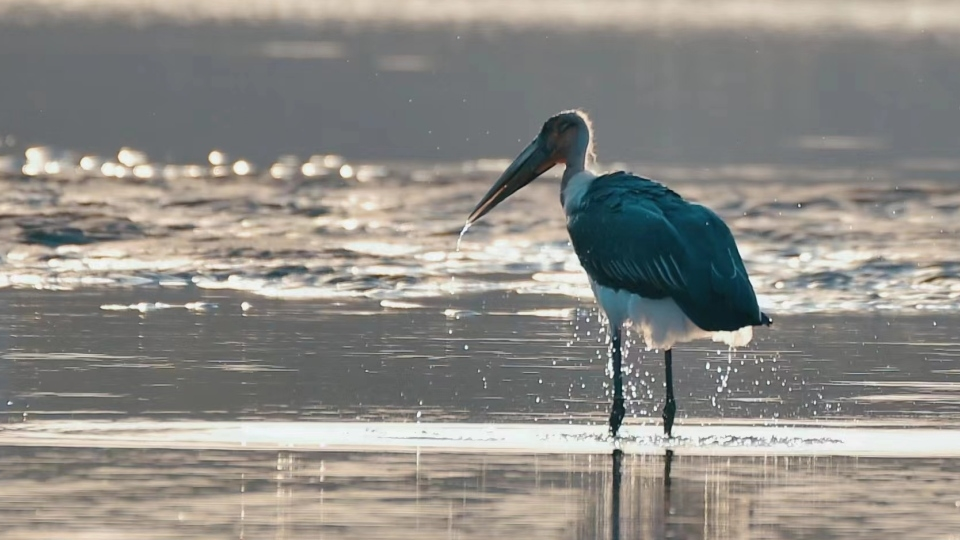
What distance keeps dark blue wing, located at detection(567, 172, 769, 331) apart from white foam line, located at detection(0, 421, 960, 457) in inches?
22.0

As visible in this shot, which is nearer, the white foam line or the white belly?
the white foam line

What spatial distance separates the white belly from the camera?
11.0m

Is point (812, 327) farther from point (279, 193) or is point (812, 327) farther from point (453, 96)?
point (453, 96)

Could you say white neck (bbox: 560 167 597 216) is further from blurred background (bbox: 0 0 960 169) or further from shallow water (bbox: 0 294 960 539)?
blurred background (bbox: 0 0 960 169)

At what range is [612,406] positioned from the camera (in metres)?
10.9

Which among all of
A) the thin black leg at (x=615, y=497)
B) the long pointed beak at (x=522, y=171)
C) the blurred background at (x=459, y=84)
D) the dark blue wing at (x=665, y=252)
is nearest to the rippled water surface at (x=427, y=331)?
the thin black leg at (x=615, y=497)

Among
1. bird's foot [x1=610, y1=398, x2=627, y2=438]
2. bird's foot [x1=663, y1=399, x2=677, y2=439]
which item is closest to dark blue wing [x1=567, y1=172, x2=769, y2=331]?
bird's foot [x1=663, y1=399, x2=677, y2=439]

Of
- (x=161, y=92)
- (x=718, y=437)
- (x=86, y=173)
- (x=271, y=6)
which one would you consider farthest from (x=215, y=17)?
(x=718, y=437)

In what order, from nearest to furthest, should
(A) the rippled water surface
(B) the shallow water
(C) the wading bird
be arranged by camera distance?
(B) the shallow water, (A) the rippled water surface, (C) the wading bird

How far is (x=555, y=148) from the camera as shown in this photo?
41.9ft

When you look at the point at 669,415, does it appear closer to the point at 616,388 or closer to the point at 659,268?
the point at 616,388

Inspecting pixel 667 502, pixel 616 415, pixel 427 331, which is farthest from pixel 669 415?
pixel 427 331

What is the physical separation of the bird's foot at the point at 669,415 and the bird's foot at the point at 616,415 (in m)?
0.18

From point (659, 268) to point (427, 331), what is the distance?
2.68 metres
